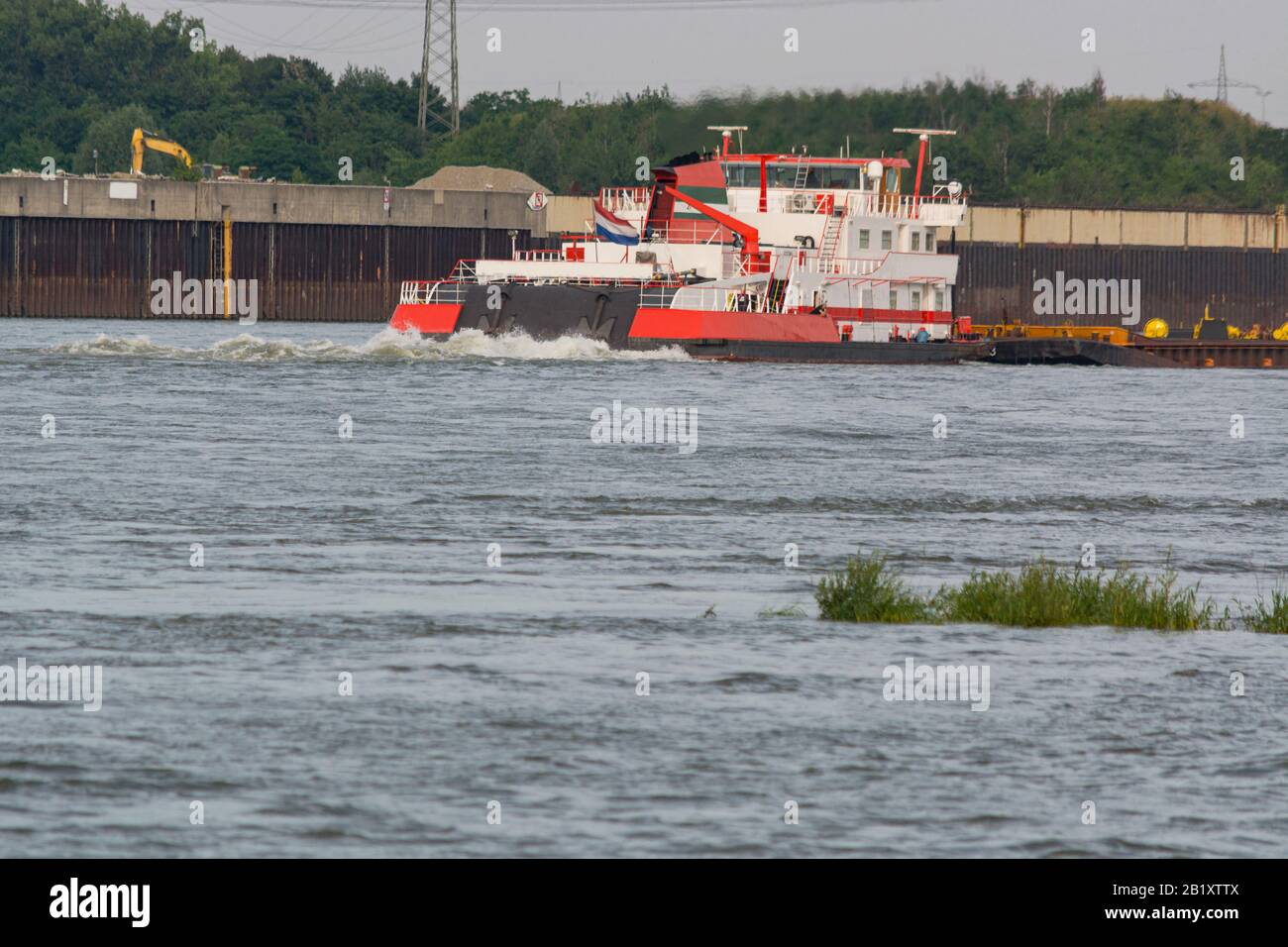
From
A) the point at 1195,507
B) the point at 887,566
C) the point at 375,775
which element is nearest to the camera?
the point at 375,775

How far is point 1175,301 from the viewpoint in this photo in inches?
4621

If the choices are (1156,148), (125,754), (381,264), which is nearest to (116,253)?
(381,264)

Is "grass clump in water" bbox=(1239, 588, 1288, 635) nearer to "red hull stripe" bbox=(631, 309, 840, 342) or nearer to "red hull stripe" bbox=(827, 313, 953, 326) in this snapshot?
"red hull stripe" bbox=(631, 309, 840, 342)

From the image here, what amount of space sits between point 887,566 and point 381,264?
88.8 m

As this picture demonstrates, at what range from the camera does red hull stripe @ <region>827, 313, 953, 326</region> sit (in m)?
66.9
